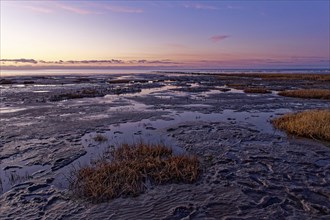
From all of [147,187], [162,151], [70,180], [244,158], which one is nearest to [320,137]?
[244,158]

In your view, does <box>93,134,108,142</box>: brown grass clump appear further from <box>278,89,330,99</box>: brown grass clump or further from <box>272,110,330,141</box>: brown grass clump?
<box>278,89,330,99</box>: brown grass clump

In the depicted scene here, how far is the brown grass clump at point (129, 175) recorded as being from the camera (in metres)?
Result: 9.73

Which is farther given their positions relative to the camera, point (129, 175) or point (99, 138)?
point (99, 138)

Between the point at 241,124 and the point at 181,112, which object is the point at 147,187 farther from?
the point at 181,112

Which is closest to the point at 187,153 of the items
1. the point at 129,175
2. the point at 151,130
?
the point at 129,175

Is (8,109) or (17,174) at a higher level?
(8,109)

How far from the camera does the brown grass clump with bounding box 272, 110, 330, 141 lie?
54.6 feet

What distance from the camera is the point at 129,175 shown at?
10555 millimetres

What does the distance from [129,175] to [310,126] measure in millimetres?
11801

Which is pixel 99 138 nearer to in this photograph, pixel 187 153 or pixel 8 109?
pixel 187 153

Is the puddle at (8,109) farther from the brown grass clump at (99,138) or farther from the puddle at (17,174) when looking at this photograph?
the puddle at (17,174)

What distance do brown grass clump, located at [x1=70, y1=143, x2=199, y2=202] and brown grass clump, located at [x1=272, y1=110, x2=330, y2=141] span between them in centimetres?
820

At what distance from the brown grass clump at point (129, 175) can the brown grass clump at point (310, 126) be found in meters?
8.20

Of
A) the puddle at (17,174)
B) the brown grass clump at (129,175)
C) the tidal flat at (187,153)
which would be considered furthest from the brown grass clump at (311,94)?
the puddle at (17,174)
